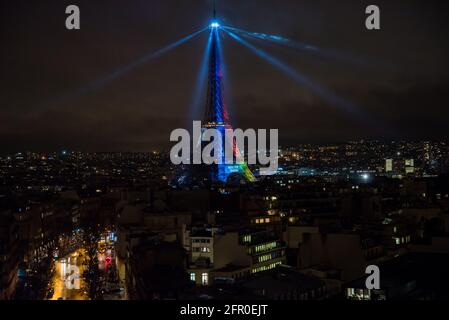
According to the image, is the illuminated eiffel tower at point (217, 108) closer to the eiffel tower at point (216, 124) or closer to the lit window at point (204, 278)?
the eiffel tower at point (216, 124)

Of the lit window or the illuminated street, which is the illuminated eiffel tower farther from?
the lit window

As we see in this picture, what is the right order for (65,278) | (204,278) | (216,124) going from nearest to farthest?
(204,278)
(65,278)
(216,124)

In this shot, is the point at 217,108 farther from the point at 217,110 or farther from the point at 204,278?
the point at 204,278

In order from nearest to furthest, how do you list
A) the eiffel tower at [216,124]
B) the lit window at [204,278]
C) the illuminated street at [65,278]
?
the lit window at [204,278], the illuminated street at [65,278], the eiffel tower at [216,124]

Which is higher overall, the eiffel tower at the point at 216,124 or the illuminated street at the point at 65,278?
the eiffel tower at the point at 216,124

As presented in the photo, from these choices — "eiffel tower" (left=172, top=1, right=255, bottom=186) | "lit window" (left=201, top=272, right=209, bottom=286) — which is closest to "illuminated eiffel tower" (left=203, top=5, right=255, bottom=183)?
"eiffel tower" (left=172, top=1, right=255, bottom=186)

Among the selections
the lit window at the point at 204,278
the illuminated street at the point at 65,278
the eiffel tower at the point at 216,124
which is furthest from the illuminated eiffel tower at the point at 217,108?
the lit window at the point at 204,278

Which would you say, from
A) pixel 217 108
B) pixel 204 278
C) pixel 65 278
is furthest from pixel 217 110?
pixel 204 278

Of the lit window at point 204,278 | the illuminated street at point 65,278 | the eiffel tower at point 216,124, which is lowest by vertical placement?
the illuminated street at point 65,278
